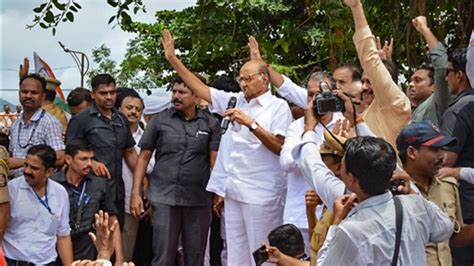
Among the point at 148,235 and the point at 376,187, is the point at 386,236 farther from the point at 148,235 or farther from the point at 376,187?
the point at 148,235

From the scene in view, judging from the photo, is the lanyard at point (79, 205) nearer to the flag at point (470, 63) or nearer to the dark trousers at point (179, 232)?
the dark trousers at point (179, 232)

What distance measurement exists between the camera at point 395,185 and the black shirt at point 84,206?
316 cm

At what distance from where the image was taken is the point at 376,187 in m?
3.21

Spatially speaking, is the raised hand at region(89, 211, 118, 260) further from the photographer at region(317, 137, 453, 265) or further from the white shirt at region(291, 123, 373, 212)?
the photographer at region(317, 137, 453, 265)

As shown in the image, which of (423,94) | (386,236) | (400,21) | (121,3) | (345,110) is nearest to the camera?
(386,236)

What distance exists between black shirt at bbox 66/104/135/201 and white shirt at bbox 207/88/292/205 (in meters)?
0.97

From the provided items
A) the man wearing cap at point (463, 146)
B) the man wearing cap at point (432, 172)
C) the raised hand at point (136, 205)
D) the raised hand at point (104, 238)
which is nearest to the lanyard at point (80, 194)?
the raised hand at point (136, 205)

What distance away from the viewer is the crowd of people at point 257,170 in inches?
131

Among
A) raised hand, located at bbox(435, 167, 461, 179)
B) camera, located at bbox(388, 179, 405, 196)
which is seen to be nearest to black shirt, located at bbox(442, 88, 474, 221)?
raised hand, located at bbox(435, 167, 461, 179)

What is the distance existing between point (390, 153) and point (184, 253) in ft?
11.9

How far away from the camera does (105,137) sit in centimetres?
646

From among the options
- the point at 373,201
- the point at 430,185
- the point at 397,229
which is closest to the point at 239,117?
the point at 430,185

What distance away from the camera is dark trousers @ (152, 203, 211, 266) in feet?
21.1

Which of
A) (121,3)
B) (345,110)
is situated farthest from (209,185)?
(345,110)
